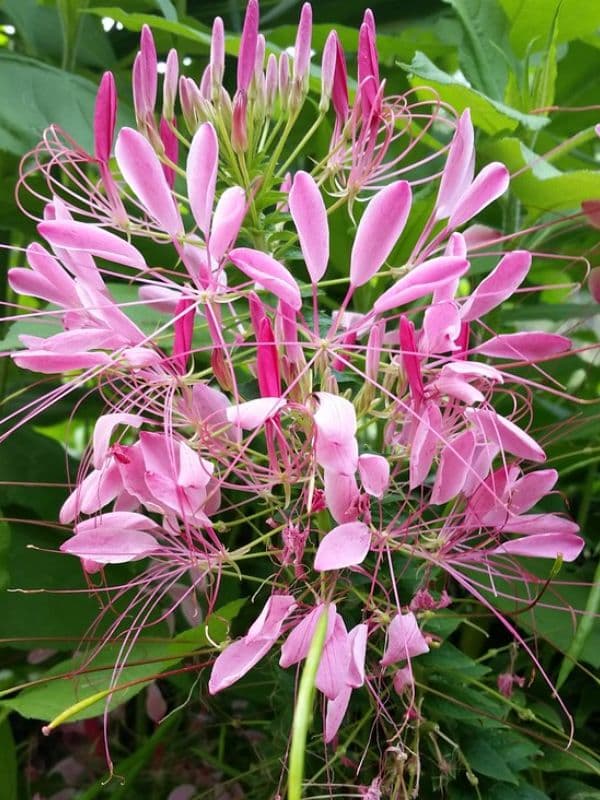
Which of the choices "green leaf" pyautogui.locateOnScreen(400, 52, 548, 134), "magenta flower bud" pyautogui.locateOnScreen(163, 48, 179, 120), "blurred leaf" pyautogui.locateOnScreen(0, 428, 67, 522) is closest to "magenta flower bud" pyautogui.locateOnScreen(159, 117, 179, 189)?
"magenta flower bud" pyautogui.locateOnScreen(163, 48, 179, 120)

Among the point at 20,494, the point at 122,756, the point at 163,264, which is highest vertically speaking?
the point at 163,264

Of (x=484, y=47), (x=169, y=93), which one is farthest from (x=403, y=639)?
(x=484, y=47)

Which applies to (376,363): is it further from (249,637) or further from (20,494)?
(20,494)

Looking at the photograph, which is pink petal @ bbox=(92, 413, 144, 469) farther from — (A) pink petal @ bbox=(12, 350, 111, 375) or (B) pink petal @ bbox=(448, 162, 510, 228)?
(B) pink petal @ bbox=(448, 162, 510, 228)

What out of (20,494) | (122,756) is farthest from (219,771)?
(20,494)

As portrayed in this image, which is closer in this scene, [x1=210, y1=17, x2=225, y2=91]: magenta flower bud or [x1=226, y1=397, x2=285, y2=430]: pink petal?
[x1=226, y1=397, x2=285, y2=430]: pink petal
